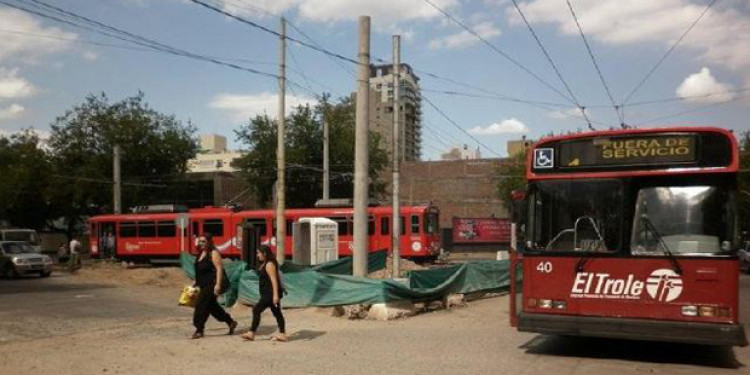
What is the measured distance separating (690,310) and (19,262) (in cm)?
2753

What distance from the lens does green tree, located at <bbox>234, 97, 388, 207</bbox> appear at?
1857 inches

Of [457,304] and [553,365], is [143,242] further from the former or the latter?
[553,365]

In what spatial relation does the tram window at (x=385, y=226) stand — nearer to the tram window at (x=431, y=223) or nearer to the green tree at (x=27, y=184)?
the tram window at (x=431, y=223)

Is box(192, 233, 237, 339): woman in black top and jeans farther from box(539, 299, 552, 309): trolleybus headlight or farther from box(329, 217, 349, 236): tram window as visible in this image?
box(329, 217, 349, 236): tram window

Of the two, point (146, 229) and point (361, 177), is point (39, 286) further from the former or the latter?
point (361, 177)

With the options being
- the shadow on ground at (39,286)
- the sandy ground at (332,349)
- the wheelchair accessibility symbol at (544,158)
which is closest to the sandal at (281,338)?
the sandy ground at (332,349)

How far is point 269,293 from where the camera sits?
435 inches

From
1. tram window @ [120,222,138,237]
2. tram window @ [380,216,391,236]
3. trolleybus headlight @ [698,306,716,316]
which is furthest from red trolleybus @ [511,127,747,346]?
tram window @ [120,222,138,237]

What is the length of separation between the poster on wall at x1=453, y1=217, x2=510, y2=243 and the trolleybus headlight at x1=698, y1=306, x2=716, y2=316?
45016mm

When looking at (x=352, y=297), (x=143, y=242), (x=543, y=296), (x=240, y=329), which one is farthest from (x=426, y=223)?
(x=543, y=296)

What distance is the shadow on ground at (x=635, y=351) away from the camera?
9.55m

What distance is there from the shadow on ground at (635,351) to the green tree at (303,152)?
35.6 m

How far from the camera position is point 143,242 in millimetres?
37094

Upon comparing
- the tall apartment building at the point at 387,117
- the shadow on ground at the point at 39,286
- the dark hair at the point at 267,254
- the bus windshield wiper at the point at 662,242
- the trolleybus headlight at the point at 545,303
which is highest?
the tall apartment building at the point at 387,117
